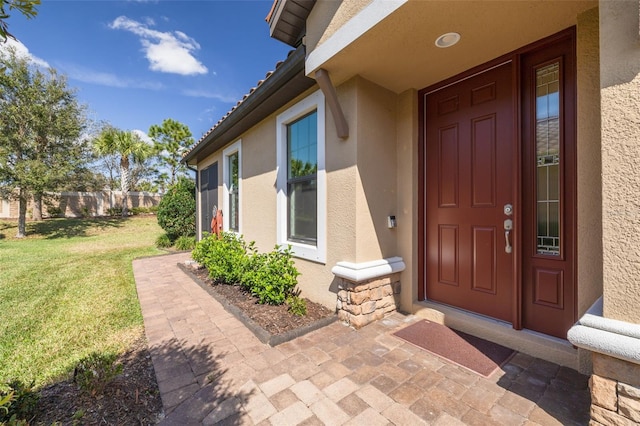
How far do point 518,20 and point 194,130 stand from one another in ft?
79.1

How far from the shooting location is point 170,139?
21375mm

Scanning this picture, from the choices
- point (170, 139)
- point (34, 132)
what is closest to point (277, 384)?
point (34, 132)

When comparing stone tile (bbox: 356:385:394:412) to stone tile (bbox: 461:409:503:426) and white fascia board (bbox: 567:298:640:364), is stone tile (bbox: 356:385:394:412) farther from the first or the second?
white fascia board (bbox: 567:298:640:364)

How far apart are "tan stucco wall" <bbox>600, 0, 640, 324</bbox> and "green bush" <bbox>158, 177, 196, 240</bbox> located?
10.9 meters

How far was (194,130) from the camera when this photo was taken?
22.5 meters

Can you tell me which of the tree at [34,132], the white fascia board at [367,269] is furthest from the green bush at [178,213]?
the white fascia board at [367,269]

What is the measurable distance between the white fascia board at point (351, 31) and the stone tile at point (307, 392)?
3.04m

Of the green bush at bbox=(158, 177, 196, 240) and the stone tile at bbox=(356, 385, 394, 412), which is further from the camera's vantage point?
the green bush at bbox=(158, 177, 196, 240)

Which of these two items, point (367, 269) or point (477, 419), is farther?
point (367, 269)

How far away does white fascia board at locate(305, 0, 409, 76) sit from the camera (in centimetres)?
226

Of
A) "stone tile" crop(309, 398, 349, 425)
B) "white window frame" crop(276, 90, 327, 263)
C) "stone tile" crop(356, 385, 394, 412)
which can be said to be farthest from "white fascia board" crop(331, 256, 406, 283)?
"stone tile" crop(309, 398, 349, 425)

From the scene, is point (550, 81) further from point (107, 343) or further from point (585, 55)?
point (107, 343)

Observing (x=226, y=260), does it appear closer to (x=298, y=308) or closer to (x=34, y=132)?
(x=298, y=308)

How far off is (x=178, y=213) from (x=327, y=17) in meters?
9.18
